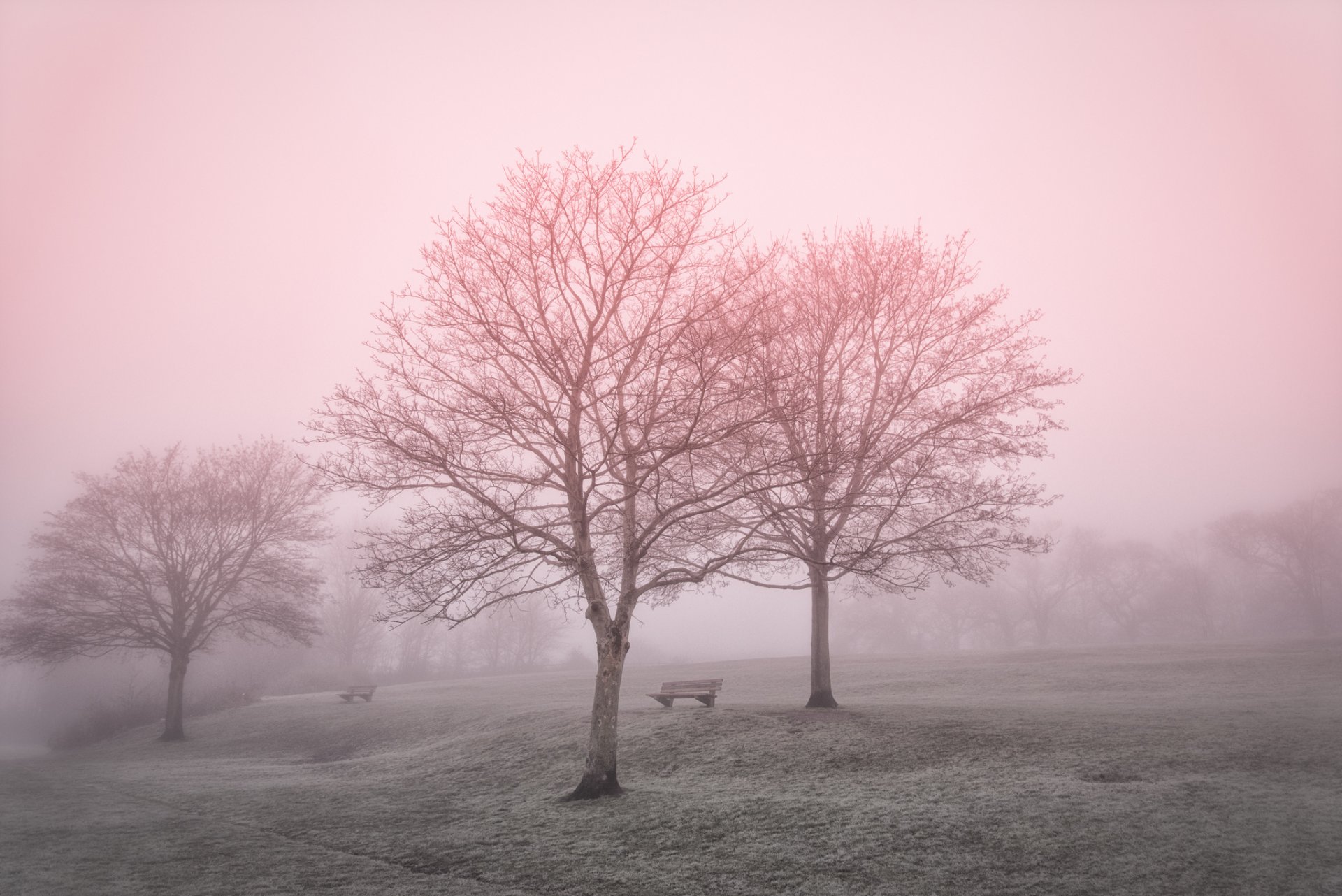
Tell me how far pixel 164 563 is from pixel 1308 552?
78076mm

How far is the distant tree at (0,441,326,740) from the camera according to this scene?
26891mm

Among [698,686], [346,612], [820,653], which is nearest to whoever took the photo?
[820,653]

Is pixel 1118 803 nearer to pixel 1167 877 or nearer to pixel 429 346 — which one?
pixel 1167 877

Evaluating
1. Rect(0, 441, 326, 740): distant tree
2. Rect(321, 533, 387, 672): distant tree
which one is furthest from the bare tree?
Rect(321, 533, 387, 672): distant tree

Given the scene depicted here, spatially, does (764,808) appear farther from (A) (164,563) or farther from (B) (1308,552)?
(B) (1308,552)

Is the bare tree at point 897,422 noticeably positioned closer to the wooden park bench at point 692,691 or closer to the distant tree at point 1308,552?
the wooden park bench at point 692,691

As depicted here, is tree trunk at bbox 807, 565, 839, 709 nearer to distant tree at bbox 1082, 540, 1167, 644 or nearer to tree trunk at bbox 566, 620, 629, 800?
tree trunk at bbox 566, 620, 629, 800

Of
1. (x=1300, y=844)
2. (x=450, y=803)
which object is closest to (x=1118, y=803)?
(x=1300, y=844)

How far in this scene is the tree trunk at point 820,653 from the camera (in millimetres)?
17125

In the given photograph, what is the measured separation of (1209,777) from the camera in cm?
967

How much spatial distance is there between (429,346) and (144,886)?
28.8 ft

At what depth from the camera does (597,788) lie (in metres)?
11.2

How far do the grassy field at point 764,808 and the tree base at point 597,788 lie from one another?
0.43m

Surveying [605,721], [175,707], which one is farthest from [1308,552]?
[175,707]
